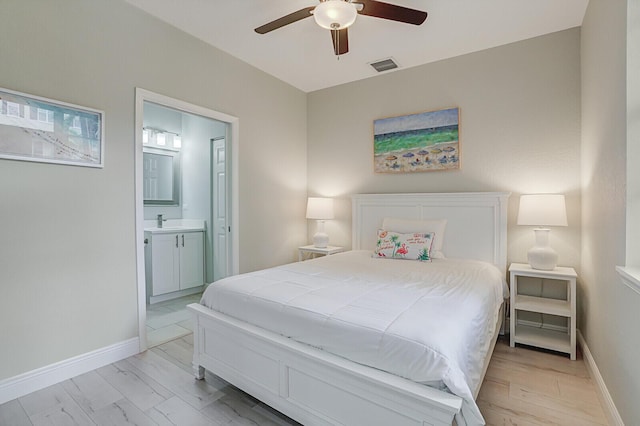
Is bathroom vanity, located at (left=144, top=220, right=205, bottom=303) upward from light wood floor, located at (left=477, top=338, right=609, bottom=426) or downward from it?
upward

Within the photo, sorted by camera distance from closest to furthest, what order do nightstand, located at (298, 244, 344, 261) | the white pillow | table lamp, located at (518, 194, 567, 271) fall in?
table lamp, located at (518, 194, 567, 271)
the white pillow
nightstand, located at (298, 244, 344, 261)

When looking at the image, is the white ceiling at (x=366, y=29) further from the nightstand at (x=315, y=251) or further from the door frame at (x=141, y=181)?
the nightstand at (x=315, y=251)

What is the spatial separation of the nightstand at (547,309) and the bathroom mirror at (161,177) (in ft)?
13.8

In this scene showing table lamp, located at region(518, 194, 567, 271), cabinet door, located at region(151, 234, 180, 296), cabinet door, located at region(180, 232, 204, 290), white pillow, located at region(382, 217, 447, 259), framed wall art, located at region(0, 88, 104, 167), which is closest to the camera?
framed wall art, located at region(0, 88, 104, 167)

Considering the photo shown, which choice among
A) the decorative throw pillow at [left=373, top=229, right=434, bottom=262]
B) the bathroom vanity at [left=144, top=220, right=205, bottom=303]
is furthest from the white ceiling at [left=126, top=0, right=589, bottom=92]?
the bathroom vanity at [left=144, top=220, right=205, bottom=303]

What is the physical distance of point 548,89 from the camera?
113 inches

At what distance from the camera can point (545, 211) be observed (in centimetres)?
259

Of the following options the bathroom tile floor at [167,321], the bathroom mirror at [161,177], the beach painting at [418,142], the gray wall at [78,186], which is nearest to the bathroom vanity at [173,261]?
the bathroom tile floor at [167,321]

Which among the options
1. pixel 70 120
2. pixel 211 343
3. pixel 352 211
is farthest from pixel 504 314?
pixel 70 120

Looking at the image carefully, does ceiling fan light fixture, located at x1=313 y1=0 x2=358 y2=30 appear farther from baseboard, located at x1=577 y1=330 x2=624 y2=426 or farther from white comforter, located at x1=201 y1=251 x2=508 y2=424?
baseboard, located at x1=577 y1=330 x2=624 y2=426

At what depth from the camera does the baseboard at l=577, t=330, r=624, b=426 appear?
5.46 ft

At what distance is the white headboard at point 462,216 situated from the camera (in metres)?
3.00

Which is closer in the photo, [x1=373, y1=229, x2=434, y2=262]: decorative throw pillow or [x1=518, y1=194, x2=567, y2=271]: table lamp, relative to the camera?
[x1=518, y1=194, x2=567, y2=271]: table lamp

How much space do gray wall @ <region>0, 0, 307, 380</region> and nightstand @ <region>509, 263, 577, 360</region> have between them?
317 cm
